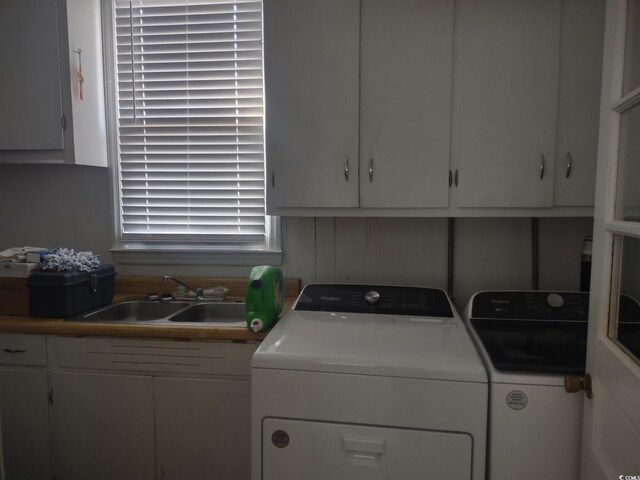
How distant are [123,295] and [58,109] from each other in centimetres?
95

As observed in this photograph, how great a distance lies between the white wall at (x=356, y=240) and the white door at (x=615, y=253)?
0.94 m

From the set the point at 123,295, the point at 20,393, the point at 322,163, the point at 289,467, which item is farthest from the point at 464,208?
the point at 20,393

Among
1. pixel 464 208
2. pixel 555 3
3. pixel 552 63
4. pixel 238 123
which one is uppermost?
pixel 555 3

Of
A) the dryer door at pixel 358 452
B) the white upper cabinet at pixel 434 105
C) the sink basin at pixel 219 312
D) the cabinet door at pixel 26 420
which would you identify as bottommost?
the cabinet door at pixel 26 420

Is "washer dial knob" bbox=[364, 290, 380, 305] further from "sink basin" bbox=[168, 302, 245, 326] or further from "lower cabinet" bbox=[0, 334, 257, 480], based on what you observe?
"sink basin" bbox=[168, 302, 245, 326]

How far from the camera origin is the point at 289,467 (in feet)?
4.24

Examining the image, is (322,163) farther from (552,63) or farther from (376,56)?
(552,63)

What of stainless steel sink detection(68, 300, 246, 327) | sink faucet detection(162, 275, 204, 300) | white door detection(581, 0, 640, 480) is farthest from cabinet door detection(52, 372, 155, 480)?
white door detection(581, 0, 640, 480)

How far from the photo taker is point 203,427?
1.72m

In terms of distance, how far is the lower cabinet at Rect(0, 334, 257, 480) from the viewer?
1.71 m

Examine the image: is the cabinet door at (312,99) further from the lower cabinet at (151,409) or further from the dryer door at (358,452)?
the dryer door at (358,452)

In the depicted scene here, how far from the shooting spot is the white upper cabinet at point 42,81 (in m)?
1.92

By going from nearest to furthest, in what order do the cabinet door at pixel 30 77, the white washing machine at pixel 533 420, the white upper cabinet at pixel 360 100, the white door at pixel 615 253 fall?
the white door at pixel 615 253, the white washing machine at pixel 533 420, the white upper cabinet at pixel 360 100, the cabinet door at pixel 30 77

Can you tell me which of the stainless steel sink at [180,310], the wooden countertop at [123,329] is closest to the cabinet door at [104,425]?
the wooden countertop at [123,329]
